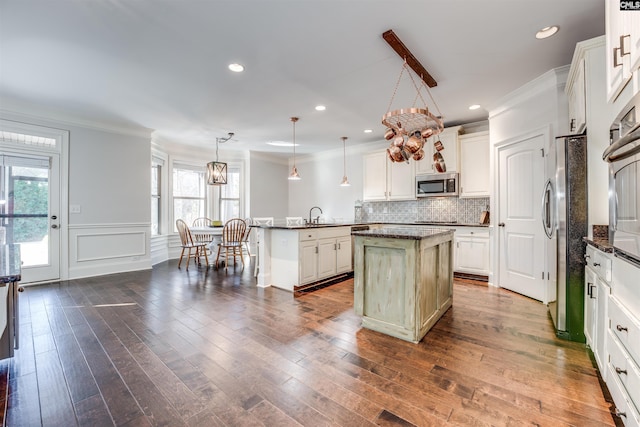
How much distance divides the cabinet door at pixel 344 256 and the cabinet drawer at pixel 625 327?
3.18 metres

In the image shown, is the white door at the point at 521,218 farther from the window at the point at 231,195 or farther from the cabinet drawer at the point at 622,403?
Answer: the window at the point at 231,195

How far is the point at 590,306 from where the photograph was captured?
2014mm

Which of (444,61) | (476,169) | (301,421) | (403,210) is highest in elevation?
(444,61)

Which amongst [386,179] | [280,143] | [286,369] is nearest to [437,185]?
[386,179]

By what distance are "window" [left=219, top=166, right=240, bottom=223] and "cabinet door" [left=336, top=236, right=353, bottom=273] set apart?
12.1 ft

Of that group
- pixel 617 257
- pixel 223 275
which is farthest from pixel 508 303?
pixel 223 275

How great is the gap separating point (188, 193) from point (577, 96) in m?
6.90

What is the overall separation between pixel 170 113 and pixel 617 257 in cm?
515

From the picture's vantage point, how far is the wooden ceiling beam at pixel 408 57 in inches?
94.7

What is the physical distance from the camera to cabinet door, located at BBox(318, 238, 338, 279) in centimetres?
407

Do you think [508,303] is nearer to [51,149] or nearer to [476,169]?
[476,169]

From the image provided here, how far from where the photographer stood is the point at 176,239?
6.46 meters

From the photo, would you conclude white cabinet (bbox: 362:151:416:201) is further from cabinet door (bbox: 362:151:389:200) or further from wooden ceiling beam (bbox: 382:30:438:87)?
wooden ceiling beam (bbox: 382:30:438:87)

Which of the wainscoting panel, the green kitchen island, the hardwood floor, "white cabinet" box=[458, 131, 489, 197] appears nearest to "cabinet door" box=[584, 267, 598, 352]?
the hardwood floor
